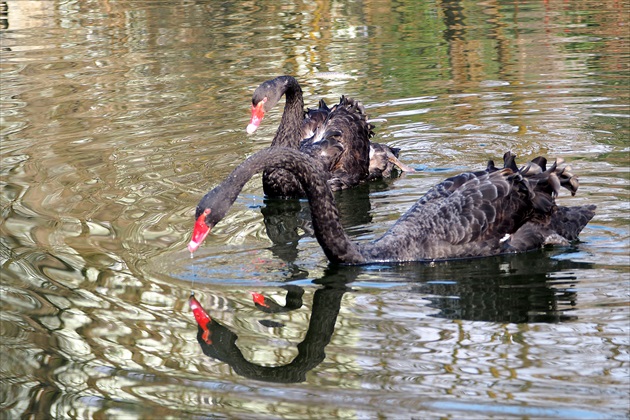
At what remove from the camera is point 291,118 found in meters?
8.54

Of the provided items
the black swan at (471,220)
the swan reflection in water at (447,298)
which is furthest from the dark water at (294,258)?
the black swan at (471,220)

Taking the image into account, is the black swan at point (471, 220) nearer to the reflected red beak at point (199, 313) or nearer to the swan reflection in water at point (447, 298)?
the swan reflection in water at point (447, 298)

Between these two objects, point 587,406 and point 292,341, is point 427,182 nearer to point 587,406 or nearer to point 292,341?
point 292,341

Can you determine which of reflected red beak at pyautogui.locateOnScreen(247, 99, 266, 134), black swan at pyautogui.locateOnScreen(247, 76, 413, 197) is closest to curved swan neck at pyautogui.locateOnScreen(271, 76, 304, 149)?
black swan at pyautogui.locateOnScreen(247, 76, 413, 197)

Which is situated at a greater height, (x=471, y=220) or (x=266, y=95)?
(x=266, y=95)

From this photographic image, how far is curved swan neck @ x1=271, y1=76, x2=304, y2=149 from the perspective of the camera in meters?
8.45

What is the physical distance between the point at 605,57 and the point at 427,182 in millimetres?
5107

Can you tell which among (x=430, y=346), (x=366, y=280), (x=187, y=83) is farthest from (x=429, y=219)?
(x=187, y=83)

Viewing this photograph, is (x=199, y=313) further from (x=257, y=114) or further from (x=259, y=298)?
(x=257, y=114)

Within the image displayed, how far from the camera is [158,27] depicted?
52.7 ft

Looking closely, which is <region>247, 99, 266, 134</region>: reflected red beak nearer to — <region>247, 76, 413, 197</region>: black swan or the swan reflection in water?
<region>247, 76, 413, 197</region>: black swan

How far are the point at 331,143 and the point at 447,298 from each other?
10.3 feet

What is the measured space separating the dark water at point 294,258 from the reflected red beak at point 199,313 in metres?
0.06

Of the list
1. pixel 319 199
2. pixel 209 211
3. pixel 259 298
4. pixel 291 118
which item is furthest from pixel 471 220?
pixel 291 118
